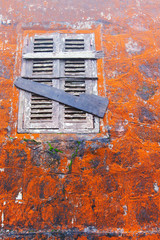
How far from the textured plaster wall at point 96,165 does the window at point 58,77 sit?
0.20m

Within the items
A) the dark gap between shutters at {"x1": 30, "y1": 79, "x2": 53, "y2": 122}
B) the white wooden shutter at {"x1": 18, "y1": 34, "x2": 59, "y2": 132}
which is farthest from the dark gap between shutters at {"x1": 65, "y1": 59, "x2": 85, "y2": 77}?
the dark gap between shutters at {"x1": 30, "y1": 79, "x2": 53, "y2": 122}

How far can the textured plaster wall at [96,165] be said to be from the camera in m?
3.67

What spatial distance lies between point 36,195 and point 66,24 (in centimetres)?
471

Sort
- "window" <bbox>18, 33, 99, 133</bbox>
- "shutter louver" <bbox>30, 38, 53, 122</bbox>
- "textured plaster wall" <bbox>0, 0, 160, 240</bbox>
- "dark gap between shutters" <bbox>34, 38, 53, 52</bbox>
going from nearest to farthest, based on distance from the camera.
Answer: "textured plaster wall" <bbox>0, 0, 160, 240</bbox> → "window" <bbox>18, 33, 99, 133</bbox> → "shutter louver" <bbox>30, 38, 53, 122</bbox> → "dark gap between shutters" <bbox>34, 38, 53, 52</bbox>

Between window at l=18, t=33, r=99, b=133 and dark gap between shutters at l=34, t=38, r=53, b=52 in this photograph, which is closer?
window at l=18, t=33, r=99, b=133

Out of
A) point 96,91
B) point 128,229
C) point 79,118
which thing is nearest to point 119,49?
point 96,91

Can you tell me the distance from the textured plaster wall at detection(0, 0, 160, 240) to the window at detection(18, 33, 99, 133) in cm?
20

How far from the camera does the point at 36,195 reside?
3797 mm

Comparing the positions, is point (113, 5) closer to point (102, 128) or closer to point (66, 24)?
point (66, 24)

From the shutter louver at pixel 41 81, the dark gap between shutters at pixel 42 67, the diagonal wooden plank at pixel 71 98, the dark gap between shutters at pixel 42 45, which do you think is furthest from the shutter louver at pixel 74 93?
the dark gap between shutters at pixel 42 45

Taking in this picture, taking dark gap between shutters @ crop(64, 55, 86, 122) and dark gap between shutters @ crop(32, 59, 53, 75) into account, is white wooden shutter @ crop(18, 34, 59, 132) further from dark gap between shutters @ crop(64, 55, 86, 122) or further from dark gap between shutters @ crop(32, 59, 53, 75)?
dark gap between shutters @ crop(64, 55, 86, 122)

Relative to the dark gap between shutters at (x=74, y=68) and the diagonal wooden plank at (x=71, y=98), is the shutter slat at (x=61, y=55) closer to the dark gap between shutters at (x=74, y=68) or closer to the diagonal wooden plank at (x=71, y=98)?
the dark gap between shutters at (x=74, y=68)

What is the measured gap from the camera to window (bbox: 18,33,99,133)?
432cm

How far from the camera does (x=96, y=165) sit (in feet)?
13.1
